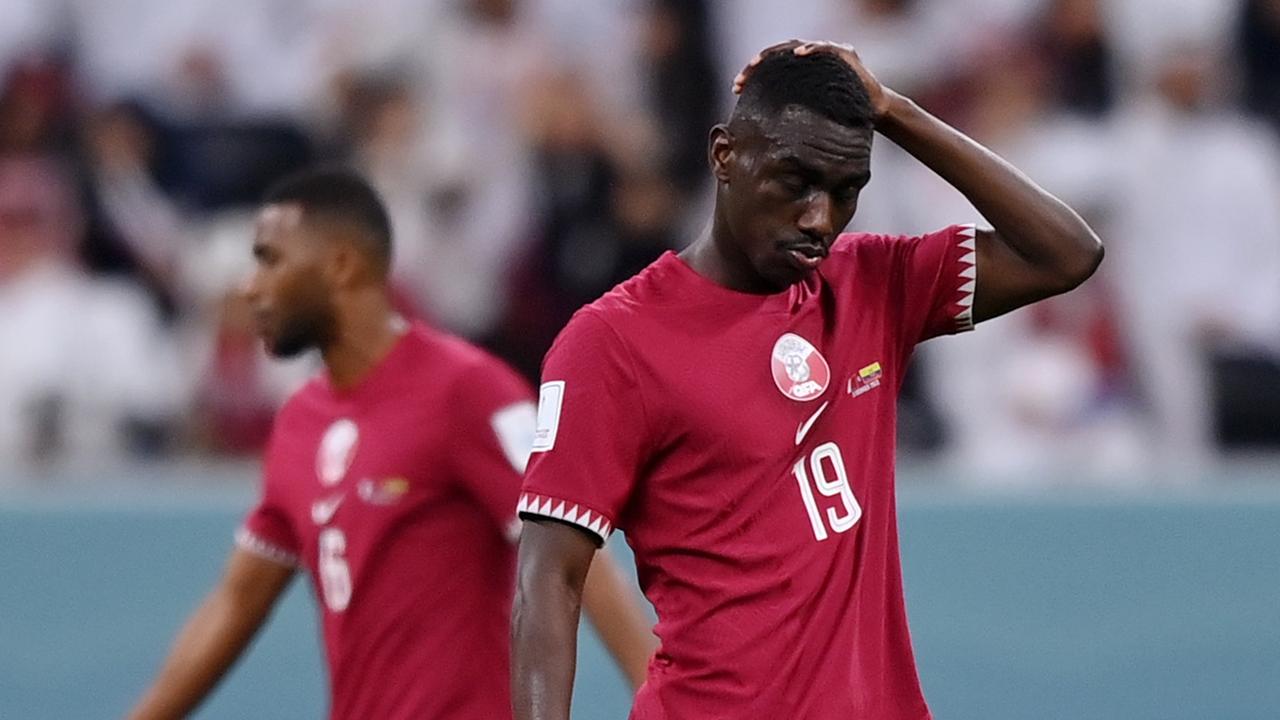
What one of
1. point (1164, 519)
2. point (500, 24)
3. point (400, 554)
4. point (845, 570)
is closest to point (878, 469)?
point (845, 570)

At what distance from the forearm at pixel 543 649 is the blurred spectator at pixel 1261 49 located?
507 centimetres

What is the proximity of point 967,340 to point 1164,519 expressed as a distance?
34.3 inches

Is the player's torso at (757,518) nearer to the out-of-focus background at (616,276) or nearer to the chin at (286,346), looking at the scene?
the chin at (286,346)

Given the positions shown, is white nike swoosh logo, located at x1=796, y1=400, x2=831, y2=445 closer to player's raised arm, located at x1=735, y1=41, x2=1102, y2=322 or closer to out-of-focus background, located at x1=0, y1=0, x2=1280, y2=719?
player's raised arm, located at x1=735, y1=41, x2=1102, y2=322

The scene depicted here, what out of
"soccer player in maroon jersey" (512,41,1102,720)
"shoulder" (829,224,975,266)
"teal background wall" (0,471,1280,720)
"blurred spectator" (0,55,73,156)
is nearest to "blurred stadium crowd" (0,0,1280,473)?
"blurred spectator" (0,55,73,156)

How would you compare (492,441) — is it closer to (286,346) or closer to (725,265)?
(286,346)

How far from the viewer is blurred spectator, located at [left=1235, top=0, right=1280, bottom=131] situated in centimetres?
789

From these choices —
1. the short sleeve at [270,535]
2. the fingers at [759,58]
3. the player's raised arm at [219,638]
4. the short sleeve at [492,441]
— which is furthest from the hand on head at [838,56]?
the player's raised arm at [219,638]

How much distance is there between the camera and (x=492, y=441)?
4.80 metres

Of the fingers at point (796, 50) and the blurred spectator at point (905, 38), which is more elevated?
the blurred spectator at point (905, 38)

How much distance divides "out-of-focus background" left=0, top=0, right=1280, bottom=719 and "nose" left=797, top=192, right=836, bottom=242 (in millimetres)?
3715

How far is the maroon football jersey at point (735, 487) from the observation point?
3.54 meters

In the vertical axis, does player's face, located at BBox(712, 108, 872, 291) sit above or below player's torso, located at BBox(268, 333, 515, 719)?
above

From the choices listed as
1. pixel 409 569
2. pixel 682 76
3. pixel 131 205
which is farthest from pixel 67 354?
pixel 409 569
